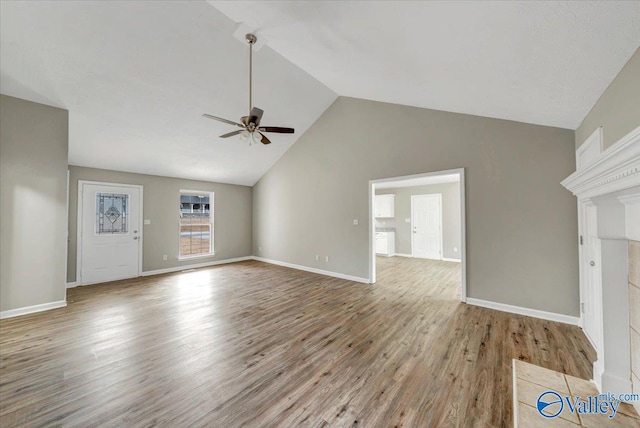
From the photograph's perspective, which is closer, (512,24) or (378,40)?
(512,24)

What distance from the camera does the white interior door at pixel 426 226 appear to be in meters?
7.51

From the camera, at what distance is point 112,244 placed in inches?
209

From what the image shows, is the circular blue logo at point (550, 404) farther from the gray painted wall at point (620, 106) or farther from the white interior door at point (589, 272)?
the gray painted wall at point (620, 106)

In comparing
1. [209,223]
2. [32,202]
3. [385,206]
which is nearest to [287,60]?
[32,202]

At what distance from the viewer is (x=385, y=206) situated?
8.45 meters

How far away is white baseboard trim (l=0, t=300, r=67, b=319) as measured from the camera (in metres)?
3.30

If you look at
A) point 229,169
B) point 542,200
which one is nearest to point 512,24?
point 542,200

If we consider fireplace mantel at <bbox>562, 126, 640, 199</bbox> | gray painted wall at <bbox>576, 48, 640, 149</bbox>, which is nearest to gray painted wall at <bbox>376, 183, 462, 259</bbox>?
gray painted wall at <bbox>576, 48, 640, 149</bbox>

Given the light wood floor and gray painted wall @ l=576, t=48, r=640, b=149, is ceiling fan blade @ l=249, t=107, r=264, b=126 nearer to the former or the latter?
the light wood floor

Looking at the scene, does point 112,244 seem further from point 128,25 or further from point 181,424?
point 181,424

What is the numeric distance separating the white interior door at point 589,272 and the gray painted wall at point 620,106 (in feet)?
2.64

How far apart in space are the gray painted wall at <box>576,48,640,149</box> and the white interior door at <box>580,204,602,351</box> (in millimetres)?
803

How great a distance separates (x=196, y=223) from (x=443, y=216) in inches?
291

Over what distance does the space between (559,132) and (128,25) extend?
5.42 m
